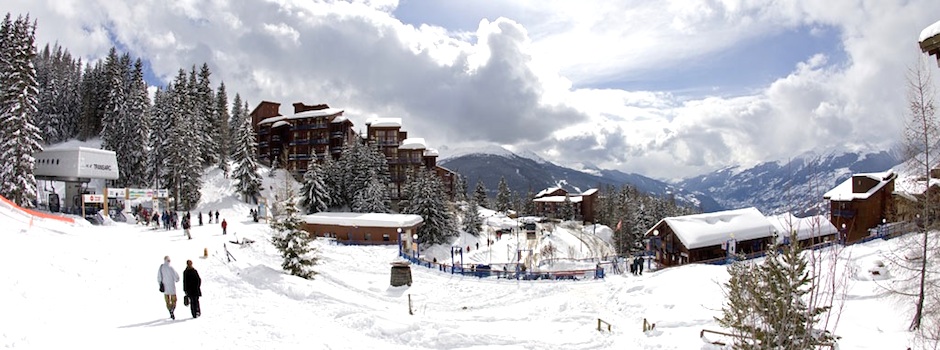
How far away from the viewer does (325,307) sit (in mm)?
19031

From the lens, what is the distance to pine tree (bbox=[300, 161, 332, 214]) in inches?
2213

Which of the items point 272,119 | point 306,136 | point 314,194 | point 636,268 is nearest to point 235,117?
point 272,119

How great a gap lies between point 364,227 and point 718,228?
105 feet

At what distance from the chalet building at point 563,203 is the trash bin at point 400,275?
7710cm

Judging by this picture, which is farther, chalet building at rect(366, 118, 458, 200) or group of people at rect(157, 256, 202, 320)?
chalet building at rect(366, 118, 458, 200)

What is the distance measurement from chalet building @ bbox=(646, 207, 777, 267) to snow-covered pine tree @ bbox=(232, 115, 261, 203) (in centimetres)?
4646

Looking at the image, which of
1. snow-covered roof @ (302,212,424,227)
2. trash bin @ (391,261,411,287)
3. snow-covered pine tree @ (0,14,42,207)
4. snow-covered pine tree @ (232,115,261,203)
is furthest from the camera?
snow-covered pine tree @ (232,115,261,203)

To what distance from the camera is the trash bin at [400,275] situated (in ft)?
97.2

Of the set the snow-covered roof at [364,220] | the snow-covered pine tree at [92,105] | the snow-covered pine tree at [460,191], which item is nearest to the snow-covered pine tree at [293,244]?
the snow-covered roof at [364,220]

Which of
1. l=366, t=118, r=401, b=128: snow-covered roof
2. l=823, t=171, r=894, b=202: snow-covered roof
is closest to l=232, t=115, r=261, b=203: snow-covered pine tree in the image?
l=366, t=118, r=401, b=128: snow-covered roof

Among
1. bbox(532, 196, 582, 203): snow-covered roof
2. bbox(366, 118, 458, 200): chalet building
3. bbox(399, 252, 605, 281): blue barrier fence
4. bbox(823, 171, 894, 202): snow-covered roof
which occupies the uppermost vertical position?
bbox(366, 118, 458, 200): chalet building

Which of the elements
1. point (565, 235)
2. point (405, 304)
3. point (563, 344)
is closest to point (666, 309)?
point (563, 344)

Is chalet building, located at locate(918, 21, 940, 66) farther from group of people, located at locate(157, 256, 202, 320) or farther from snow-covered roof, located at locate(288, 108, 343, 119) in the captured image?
snow-covered roof, located at locate(288, 108, 343, 119)

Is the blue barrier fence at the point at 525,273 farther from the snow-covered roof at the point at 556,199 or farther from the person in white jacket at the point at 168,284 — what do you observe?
the snow-covered roof at the point at 556,199
